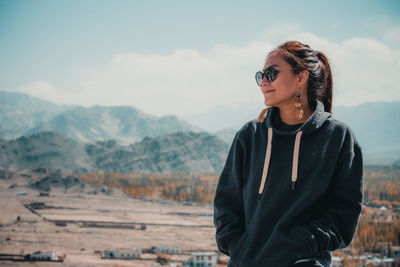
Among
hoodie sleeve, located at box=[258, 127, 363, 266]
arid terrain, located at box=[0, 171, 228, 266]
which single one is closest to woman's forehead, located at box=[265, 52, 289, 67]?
hoodie sleeve, located at box=[258, 127, 363, 266]

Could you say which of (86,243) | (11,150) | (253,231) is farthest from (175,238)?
(11,150)

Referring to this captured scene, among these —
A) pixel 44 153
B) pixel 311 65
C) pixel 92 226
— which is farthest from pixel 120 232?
pixel 44 153

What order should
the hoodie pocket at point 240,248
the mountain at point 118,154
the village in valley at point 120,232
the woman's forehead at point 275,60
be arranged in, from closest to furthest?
1. the hoodie pocket at point 240,248
2. the woman's forehead at point 275,60
3. the village in valley at point 120,232
4. the mountain at point 118,154

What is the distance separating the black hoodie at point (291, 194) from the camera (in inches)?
50.8

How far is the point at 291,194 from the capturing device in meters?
1.37

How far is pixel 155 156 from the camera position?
104062 millimetres

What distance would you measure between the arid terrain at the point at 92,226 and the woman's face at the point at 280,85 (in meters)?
21.4

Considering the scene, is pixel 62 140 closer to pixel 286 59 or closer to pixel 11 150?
pixel 11 150

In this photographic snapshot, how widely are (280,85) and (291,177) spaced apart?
336 millimetres

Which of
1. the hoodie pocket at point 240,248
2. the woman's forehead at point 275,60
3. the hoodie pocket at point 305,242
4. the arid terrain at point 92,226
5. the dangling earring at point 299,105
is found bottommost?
→ the arid terrain at point 92,226

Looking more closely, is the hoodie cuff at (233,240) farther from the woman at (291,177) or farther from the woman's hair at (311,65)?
the woman's hair at (311,65)

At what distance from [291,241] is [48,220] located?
35.4 m

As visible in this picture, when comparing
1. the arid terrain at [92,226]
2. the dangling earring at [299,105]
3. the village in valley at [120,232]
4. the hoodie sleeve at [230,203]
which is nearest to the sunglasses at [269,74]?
the dangling earring at [299,105]

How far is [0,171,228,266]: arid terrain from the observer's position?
24.2 meters
